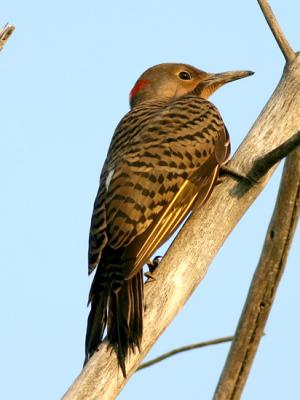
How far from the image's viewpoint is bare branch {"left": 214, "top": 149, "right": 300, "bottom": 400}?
4457 mm

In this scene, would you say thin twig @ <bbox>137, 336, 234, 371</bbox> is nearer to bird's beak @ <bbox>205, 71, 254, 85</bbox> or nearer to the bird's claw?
the bird's claw

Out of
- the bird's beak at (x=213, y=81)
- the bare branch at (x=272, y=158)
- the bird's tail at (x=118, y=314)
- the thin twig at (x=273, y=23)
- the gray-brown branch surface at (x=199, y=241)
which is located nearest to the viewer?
the gray-brown branch surface at (x=199, y=241)

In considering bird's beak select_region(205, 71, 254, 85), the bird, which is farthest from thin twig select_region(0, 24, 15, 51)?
bird's beak select_region(205, 71, 254, 85)

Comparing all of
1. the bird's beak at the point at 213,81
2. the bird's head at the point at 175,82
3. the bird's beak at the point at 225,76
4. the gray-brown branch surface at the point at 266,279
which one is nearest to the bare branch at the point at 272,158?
the gray-brown branch surface at the point at 266,279

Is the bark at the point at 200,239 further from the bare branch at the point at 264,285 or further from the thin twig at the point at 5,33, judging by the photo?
the thin twig at the point at 5,33

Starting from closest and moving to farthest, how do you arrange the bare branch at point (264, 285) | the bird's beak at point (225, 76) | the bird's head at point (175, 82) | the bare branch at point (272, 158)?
the bare branch at point (264, 285), the bare branch at point (272, 158), the bird's beak at point (225, 76), the bird's head at point (175, 82)

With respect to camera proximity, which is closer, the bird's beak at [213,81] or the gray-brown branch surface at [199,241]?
the gray-brown branch surface at [199,241]

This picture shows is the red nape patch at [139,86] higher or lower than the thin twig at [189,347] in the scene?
higher

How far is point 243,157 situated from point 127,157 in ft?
3.36

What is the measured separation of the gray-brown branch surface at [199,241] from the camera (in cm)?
506

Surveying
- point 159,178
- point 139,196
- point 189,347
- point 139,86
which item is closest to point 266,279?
point 189,347

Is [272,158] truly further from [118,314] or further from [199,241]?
[118,314]

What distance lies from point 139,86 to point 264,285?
464 centimetres

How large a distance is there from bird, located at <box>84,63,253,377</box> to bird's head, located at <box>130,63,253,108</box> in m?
0.83
